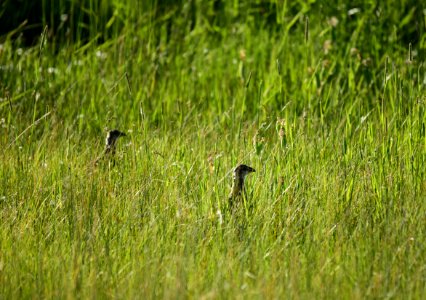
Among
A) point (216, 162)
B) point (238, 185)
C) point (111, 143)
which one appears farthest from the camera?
point (111, 143)

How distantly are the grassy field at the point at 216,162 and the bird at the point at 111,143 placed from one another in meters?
0.07

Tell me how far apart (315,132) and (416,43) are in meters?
1.80

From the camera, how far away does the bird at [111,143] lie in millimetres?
5539

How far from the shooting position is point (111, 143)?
18.8ft

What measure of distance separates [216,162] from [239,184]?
0.50m

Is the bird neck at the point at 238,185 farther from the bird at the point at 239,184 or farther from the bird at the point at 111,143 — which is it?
the bird at the point at 111,143

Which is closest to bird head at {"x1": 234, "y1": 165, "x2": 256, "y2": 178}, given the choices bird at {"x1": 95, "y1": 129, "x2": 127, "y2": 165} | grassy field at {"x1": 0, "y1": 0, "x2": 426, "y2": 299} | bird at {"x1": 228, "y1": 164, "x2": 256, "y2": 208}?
bird at {"x1": 228, "y1": 164, "x2": 256, "y2": 208}

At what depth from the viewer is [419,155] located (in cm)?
539

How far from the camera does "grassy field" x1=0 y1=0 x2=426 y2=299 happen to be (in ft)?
14.1

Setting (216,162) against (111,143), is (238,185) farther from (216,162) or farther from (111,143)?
(111,143)

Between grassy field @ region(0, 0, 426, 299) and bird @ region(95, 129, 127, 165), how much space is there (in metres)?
0.07

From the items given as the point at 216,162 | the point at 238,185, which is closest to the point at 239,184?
the point at 238,185

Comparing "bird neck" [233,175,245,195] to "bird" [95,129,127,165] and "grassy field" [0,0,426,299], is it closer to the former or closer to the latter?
"grassy field" [0,0,426,299]

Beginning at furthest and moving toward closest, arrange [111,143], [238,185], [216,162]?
[111,143], [216,162], [238,185]
